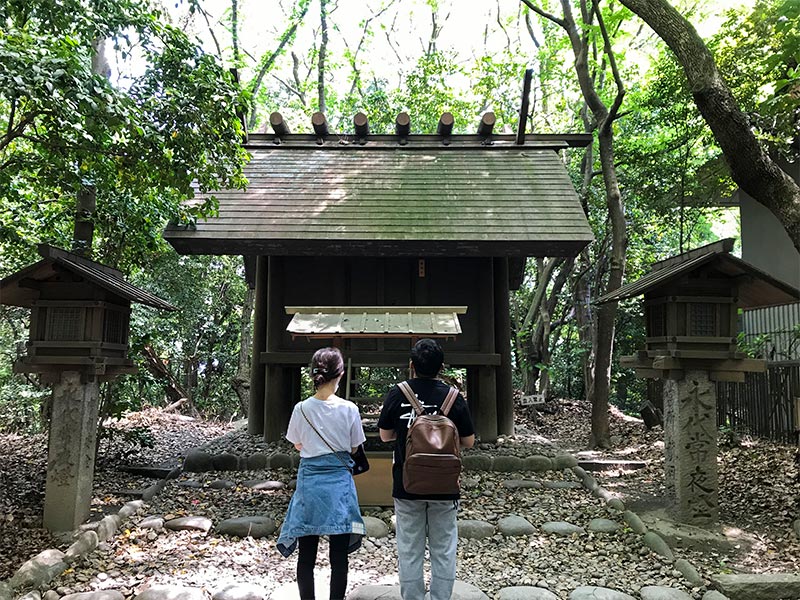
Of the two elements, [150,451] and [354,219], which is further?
[150,451]

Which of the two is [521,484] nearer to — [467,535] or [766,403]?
[467,535]

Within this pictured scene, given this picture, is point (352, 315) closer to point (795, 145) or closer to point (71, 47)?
point (71, 47)

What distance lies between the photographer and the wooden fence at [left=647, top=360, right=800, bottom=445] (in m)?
9.28

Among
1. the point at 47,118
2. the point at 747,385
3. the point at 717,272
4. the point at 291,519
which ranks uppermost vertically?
the point at 47,118

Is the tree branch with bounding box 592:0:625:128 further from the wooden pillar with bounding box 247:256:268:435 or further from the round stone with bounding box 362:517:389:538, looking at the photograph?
the round stone with bounding box 362:517:389:538

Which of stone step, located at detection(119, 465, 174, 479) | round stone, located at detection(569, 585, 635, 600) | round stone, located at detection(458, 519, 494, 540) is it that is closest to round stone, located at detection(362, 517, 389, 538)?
round stone, located at detection(458, 519, 494, 540)

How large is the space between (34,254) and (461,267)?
7.21 meters

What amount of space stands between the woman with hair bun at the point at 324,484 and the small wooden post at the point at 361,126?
317 inches

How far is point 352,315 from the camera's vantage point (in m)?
7.29

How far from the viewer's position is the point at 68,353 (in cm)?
595

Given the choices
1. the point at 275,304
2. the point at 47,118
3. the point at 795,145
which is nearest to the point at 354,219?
the point at 275,304

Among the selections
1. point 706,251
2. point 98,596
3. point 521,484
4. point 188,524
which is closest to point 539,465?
point 521,484

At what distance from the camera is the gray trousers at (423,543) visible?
12.3 ft

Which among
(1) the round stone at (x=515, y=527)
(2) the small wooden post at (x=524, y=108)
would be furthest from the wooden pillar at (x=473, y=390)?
(2) the small wooden post at (x=524, y=108)
